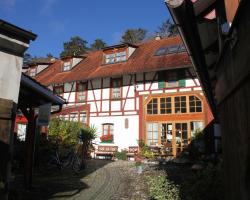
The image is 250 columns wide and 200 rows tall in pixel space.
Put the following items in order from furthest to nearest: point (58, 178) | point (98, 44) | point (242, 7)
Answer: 1. point (98, 44)
2. point (58, 178)
3. point (242, 7)

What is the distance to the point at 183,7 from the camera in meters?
2.71

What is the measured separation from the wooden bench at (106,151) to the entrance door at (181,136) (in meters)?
4.14

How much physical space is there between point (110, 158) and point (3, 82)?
15587 mm

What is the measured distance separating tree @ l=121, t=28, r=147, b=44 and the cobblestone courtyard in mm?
38042

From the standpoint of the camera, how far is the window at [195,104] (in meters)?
18.0

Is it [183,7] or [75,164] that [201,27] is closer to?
[183,7]

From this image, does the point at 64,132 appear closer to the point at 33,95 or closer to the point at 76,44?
the point at 33,95

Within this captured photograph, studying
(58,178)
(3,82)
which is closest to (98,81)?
(58,178)

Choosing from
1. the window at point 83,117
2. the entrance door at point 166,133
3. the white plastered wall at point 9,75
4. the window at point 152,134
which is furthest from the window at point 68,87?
the white plastered wall at point 9,75

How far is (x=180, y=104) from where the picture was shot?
1856 centimetres

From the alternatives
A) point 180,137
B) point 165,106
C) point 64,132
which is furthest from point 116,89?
point 64,132

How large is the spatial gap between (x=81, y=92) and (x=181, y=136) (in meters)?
8.29

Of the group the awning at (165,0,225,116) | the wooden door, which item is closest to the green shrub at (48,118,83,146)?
the wooden door

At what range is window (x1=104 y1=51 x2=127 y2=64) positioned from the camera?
2224 centimetres
